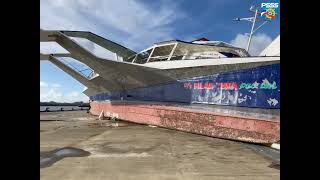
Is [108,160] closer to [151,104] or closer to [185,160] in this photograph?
[185,160]

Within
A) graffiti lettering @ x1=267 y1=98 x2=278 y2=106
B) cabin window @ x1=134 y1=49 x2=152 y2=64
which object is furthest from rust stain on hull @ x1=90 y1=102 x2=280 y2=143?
cabin window @ x1=134 y1=49 x2=152 y2=64

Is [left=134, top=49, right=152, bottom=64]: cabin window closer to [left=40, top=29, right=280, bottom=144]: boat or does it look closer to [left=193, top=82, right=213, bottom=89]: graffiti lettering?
[left=40, top=29, right=280, bottom=144]: boat

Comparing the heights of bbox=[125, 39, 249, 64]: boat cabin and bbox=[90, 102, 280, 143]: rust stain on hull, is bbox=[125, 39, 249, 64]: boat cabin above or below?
above

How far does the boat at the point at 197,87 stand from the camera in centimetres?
1507

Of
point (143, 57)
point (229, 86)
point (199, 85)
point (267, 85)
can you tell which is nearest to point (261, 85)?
point (267, 85)

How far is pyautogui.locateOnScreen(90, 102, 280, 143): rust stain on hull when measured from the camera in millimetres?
14453

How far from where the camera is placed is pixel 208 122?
1792 cm

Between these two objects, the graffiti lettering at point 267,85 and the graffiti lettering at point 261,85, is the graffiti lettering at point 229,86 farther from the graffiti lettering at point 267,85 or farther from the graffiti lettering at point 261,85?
the graffiti lettering at point 267,85

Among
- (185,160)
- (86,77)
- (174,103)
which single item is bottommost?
(185,160)

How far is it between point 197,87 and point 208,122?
2681mm

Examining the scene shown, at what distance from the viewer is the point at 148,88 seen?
2561 cm
